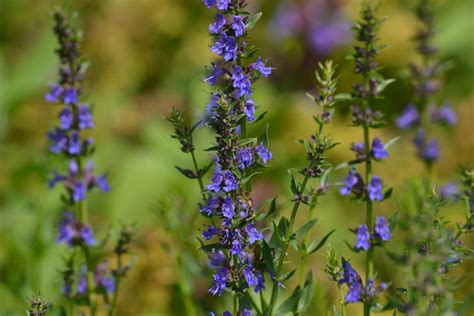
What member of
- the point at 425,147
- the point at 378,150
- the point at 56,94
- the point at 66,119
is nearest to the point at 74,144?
the point at 66,119

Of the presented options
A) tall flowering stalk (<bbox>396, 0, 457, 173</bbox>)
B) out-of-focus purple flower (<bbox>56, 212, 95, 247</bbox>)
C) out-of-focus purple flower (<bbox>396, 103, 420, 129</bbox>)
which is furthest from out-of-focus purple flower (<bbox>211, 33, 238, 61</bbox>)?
out-of-focus purple flower (<bbox>396, 103, 420, 129</bbox>)

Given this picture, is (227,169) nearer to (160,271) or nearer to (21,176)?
(160,271)

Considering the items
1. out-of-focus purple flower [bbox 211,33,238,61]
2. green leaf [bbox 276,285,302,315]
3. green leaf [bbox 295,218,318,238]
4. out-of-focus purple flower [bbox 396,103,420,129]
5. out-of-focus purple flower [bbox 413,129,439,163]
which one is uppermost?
out-of-focus purple flower [bbox 396,103,420,129]

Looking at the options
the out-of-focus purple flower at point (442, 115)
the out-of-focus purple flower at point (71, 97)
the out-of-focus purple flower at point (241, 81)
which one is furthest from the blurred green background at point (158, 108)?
the out-of-focus purple flower at point (241, 81)

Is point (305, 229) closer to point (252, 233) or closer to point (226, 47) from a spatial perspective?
point (252, 233)

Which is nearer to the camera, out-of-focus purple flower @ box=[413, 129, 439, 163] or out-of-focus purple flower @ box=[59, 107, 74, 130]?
out-of-focus purple flower @ box=[59, 107, 74, 130]

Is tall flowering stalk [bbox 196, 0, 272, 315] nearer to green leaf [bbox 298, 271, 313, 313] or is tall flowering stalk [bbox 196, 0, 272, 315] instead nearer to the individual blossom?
the individual blossom
